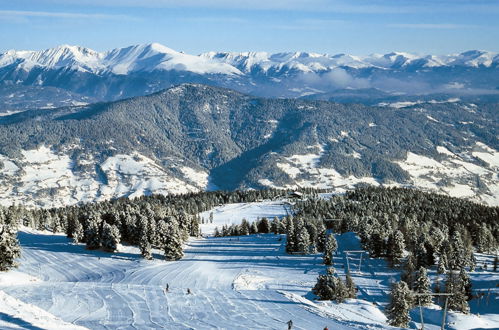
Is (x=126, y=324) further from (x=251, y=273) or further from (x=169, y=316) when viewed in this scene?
(x=251, y=273)

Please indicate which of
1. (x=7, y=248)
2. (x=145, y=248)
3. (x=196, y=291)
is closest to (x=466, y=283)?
(x=196, y=291)

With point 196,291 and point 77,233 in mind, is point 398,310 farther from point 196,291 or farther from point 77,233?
point 77,233

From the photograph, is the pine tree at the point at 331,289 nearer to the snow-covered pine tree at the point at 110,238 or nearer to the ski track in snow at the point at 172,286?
the ski track in snow at the point at 172,286

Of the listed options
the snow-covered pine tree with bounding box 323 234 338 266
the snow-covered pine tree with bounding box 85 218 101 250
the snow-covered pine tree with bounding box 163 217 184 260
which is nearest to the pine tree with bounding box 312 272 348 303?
the snow-covered pine tree with bounding box 323 234 338 266

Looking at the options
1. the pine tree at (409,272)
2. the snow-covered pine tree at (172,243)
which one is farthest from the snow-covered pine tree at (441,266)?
the snow-covered pine tree at (172,243)

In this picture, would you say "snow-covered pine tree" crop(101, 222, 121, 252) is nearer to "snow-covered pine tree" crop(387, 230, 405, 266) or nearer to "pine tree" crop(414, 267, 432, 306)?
"snow-covered pine tree" crop(387, 230, 405, 266)
